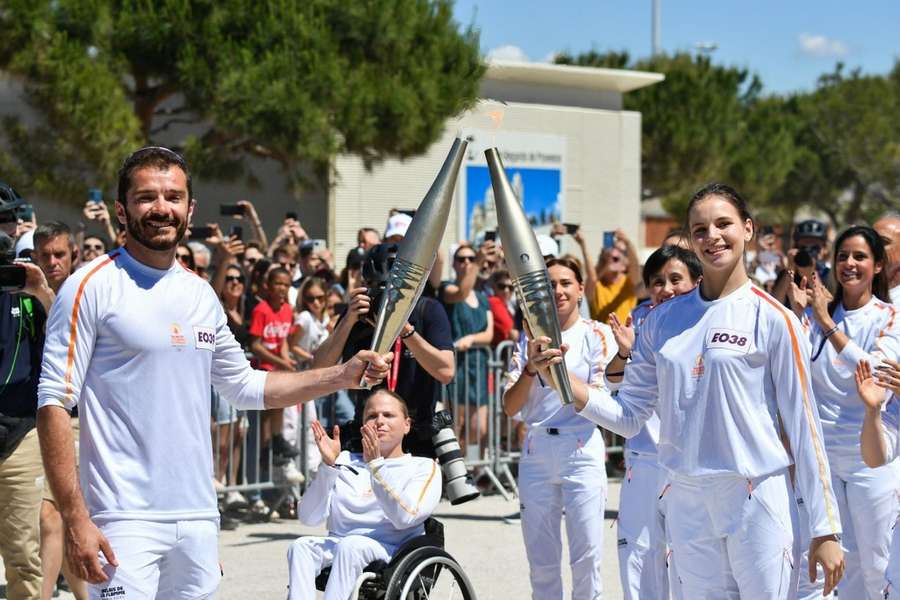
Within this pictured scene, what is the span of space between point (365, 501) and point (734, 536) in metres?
2.01

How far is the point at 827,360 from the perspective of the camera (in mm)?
6301

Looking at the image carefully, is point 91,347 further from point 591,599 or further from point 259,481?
point 259,481

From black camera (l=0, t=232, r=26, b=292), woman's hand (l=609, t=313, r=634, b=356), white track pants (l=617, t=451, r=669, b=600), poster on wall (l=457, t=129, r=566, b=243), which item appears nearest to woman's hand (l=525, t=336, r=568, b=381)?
woman's hand (l=609, t=313, r=634, b=356)

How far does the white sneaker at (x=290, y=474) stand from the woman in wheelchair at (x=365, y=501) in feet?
13.4

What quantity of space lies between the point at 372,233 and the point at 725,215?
8083mm

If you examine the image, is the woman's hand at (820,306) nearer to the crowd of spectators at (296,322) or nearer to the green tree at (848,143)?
the crowd of spectators at (296,322)

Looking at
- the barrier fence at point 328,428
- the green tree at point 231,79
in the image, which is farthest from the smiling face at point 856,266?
the green tree at point 231,79

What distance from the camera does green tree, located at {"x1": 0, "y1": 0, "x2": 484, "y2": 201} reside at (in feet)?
58.7

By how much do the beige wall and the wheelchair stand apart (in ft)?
61.7

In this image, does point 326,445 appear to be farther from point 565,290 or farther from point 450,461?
point 565,290

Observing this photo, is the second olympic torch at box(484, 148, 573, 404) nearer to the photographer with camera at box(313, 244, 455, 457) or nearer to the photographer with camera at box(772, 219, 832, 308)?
the photographer with camera at box(313, 244, 455, 457)

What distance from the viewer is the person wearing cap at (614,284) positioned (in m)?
11.0

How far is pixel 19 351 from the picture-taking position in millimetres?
6199

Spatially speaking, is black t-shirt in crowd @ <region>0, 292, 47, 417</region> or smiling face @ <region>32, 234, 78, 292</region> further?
smiling face @ <region>32, 234, 78, 292</region>
